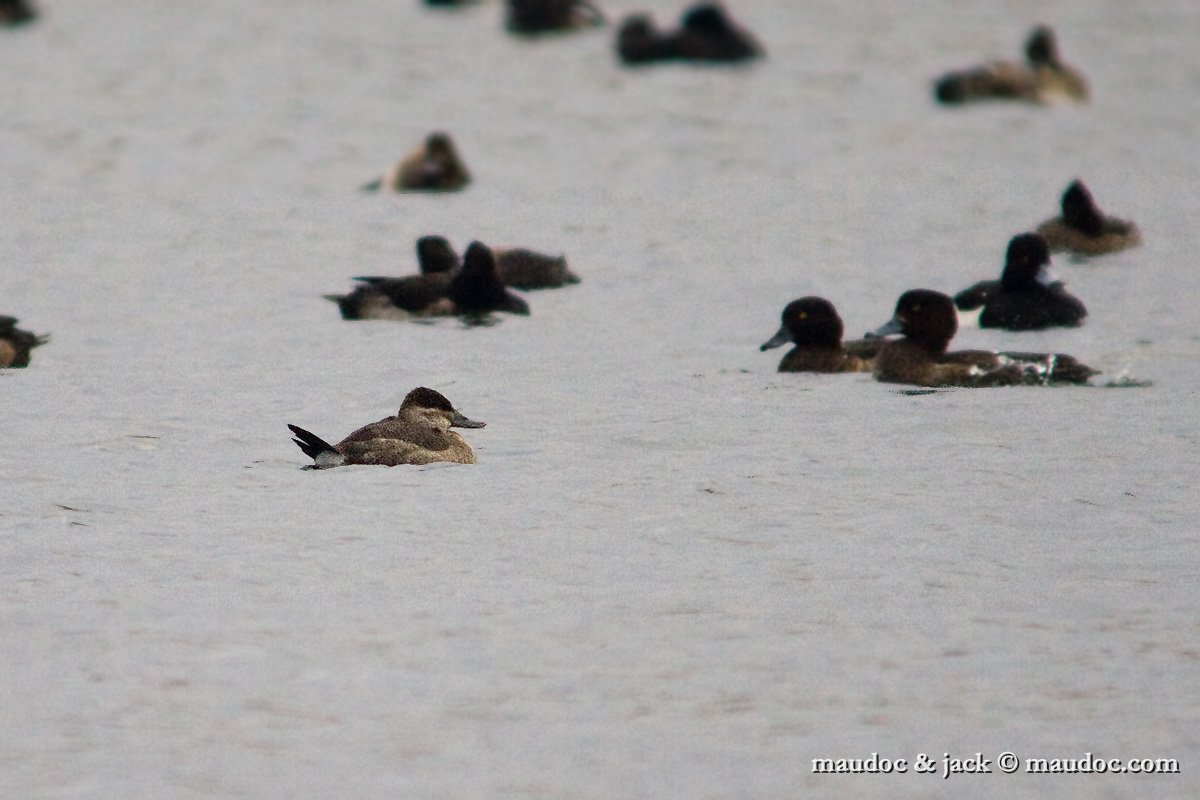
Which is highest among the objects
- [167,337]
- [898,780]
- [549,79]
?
[549,79]

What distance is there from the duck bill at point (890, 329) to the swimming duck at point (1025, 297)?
5.57ft

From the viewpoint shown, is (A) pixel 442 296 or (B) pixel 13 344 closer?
(B) pixel 13 344

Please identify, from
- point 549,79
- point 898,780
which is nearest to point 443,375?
point 898,780

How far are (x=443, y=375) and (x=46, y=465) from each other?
363cm

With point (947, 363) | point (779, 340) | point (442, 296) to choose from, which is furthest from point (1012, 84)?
point (947, 363)

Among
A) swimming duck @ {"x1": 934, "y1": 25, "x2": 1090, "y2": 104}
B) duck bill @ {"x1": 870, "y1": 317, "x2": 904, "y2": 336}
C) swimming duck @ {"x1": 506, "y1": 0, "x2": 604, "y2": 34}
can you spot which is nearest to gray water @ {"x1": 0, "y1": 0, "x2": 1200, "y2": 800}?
duck bill @ {"x1": 870, "y1": 317, "x2": 904, "y2": 336}

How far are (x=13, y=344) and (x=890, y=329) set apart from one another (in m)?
6.15

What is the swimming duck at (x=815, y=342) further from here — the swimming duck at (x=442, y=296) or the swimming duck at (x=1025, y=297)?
the swimming duck at (x=442, y=296)

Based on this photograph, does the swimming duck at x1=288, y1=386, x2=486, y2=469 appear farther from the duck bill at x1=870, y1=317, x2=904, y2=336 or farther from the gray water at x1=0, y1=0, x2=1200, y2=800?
the duck bill at x1=870, y1=317, x2=904, y2=336

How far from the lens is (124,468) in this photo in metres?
11.6

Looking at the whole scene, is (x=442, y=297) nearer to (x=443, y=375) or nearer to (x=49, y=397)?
(x=443, y=375)

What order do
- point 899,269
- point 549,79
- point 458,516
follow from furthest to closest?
point 549,79 → point 899,269 → point 458,516

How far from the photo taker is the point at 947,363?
1418 centimetres

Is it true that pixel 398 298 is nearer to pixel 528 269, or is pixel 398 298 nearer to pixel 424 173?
pixel 528 269
